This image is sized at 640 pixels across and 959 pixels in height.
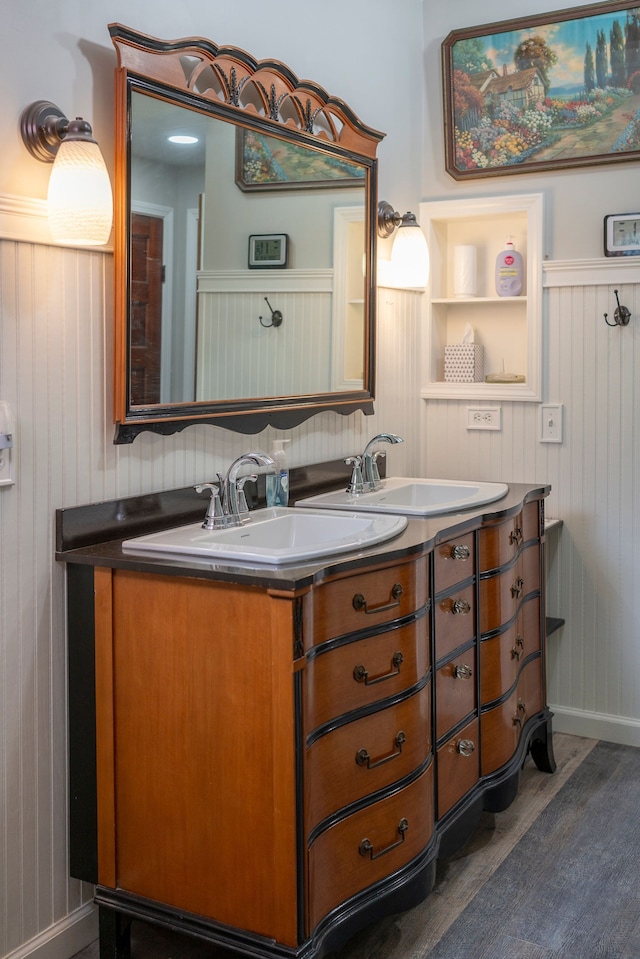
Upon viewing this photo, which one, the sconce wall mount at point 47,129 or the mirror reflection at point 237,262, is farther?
the mirror reflection at point 237,262

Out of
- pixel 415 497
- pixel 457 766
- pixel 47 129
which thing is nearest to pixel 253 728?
pixel 457 766

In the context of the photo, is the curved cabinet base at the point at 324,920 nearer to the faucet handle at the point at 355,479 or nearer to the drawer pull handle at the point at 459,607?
the drawer pull handle at the point at 459,607

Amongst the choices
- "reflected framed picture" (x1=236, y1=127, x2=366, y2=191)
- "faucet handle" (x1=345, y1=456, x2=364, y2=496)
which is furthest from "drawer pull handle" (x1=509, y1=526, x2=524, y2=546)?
"reflected framed picture" (x1=236, y1=127, x2=366, y2=191)

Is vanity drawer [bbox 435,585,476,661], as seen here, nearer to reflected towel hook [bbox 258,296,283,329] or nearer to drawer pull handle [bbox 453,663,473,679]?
drawer pull handle [bbox 453,663,473,679]

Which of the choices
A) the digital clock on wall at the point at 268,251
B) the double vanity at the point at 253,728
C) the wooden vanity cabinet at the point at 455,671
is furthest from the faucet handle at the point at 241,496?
the digital clock on wall at the point at 268,251

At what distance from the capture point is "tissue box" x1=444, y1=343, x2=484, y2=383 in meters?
3.30

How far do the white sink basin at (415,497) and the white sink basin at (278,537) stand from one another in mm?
91

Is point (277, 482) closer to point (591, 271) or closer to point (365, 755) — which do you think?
point (365, 755)

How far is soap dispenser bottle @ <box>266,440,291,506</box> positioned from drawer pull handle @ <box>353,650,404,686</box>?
0.63 m

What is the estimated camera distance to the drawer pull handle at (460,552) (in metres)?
2.27

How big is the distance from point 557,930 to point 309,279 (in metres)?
1.72

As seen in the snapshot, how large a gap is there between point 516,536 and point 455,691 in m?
0.53

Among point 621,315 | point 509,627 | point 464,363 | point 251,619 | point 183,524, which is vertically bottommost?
point 509,627

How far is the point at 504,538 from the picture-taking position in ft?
8.29
